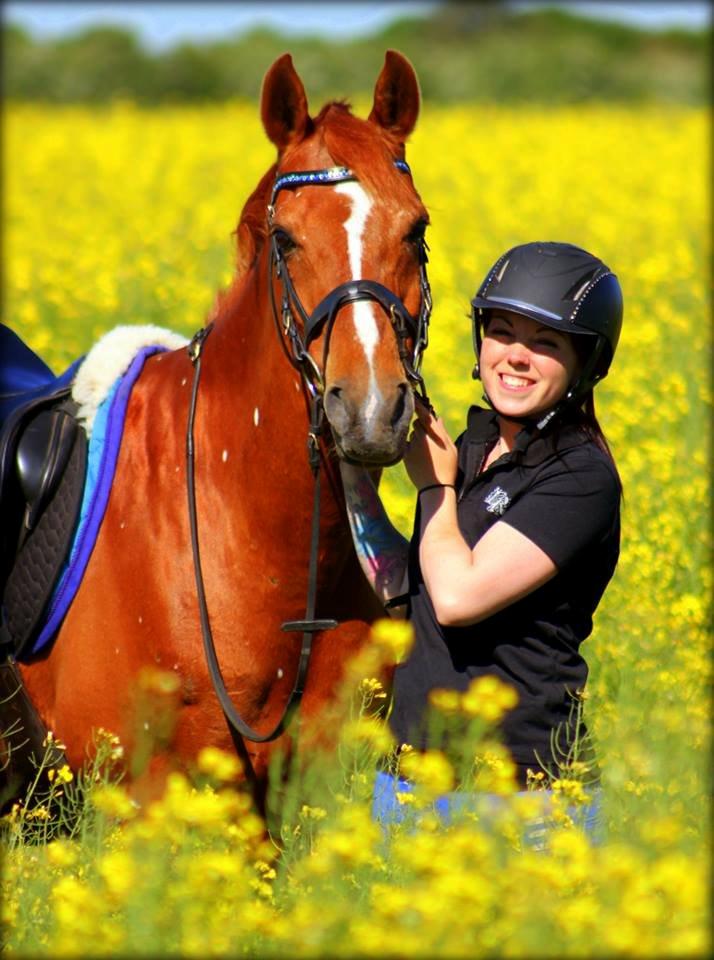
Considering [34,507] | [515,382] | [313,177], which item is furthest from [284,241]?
[34,507]

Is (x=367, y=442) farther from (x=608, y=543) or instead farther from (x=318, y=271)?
(x=608, y=543)

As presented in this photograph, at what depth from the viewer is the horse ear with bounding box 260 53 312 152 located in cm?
327

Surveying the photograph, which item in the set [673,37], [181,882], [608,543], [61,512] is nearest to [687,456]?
[608,543]

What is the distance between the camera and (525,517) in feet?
10.6

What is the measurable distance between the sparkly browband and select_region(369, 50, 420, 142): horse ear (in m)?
0.16

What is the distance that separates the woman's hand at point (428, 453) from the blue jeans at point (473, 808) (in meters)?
0.76

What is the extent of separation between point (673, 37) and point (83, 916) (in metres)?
47.5

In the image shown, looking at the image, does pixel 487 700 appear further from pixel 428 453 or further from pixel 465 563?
pixel 428 453

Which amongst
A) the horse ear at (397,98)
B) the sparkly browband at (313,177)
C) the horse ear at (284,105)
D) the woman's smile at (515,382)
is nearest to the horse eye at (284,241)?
the sparkly browband at (313,177)

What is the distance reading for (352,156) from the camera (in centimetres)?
320

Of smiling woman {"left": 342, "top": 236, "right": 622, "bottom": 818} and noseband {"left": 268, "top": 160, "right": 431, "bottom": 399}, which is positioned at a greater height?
noseband {"left": 268, "top": 160, "right": 431, "bottom": 399}

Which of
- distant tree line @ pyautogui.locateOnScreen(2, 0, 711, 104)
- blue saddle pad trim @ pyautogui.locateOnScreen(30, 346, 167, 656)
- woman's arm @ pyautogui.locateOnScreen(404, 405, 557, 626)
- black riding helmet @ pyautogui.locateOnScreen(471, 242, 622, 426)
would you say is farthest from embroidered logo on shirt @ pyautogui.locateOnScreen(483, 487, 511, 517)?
distant tree line @ pyautogui.locateOnScreen(2, 0, 711, 104)

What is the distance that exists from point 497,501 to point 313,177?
0.93 m

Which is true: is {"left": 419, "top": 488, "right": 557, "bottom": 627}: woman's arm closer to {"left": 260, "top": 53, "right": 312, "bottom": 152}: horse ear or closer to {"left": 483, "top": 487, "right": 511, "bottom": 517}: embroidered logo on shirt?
{"left": 483, "top": 487, "right": 511, "bottom": 517}: embroidered logo on shirt
